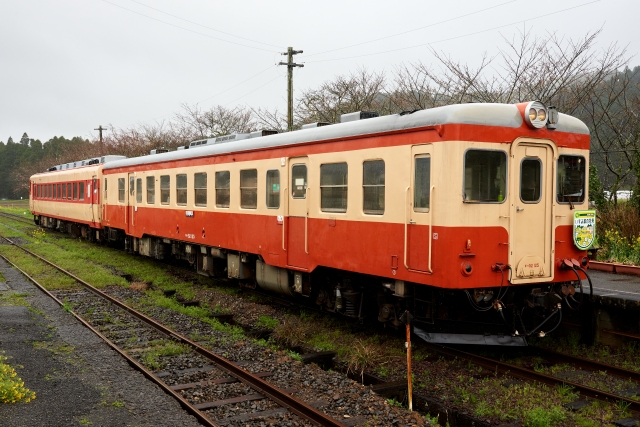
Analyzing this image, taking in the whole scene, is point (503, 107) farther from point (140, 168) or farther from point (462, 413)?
point (140, 168)

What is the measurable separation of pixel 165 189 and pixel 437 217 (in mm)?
10101

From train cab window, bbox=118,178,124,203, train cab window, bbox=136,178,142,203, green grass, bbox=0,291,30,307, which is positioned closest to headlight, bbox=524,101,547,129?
green grass, bbox=0,291,30,307

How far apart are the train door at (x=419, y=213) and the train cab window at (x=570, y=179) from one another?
6.41 ft

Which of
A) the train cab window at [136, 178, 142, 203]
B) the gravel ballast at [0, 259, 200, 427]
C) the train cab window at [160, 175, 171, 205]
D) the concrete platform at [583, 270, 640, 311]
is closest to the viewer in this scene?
the gravel ballast at [0, 259, 200, 427]

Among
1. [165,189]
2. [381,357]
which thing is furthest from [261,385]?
[165,189]

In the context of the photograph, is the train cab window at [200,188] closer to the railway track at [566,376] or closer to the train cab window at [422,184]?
the railway track at [566,376]

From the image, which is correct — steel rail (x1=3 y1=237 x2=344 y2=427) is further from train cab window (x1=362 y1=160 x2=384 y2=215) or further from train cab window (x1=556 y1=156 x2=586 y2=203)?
train cab window (x1=556 y1=156 x2=586 y2=203)

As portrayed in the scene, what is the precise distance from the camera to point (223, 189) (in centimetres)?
1254

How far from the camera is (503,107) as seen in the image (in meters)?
7.43

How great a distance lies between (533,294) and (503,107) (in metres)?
2.46

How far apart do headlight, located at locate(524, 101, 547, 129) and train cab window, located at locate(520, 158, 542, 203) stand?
458 mm

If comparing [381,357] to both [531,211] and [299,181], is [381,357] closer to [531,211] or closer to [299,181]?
[531,211]

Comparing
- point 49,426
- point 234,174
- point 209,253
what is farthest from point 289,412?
point 209,253

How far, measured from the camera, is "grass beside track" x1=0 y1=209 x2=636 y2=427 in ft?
20.2
